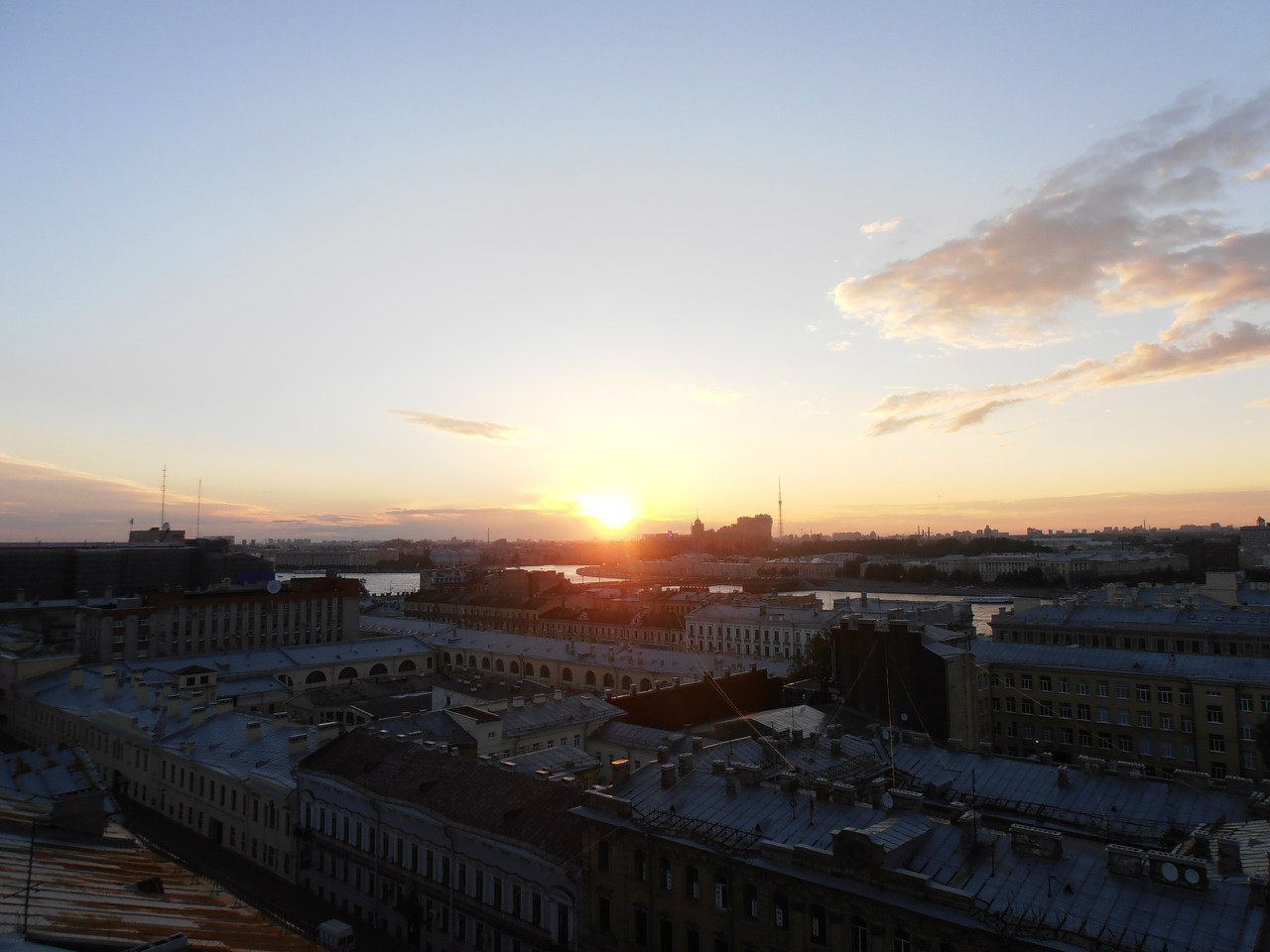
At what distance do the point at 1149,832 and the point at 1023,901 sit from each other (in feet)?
22.3

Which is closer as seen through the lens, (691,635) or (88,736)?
(88,736)

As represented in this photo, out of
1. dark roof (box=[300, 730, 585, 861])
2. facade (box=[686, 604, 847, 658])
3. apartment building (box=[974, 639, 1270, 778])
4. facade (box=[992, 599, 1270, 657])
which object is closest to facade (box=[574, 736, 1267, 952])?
dark roof (box=[300, 730, 585, 861])

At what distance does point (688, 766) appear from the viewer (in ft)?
66.8

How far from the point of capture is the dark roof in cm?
2078

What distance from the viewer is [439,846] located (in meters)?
22.9

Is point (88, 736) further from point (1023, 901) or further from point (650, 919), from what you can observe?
point (1023, 901)

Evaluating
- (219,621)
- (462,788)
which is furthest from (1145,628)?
(219,621)

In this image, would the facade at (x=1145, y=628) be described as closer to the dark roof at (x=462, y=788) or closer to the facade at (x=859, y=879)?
the dark roof at (x=462, y=788)

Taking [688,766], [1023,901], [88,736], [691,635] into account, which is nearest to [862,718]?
[688,766]

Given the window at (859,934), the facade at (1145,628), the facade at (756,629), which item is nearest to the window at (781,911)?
the window at (859,934)

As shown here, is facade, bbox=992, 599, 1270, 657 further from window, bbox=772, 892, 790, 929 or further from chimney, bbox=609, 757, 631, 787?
window, bbox=772, 892, 790, 929

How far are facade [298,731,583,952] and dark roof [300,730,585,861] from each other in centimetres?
3

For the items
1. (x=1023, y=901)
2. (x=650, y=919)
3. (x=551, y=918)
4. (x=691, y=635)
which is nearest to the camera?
(x=1023, y=901)

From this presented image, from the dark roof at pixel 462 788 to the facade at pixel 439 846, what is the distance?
0.03 meters
